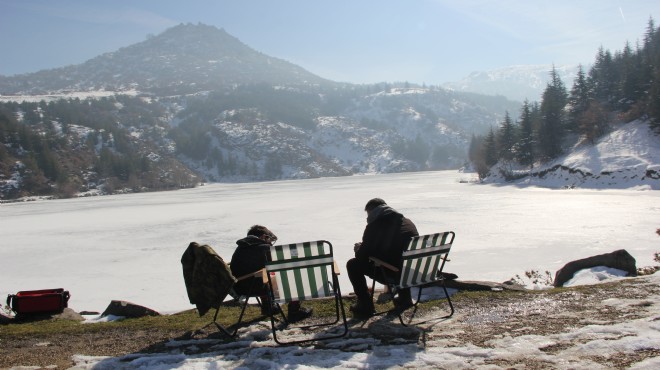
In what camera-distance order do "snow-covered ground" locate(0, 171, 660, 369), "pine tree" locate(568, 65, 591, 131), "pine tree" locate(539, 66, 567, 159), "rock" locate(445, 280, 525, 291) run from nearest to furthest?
"snow-covered ground" locate(0, 171, 660, 369) → "rock" locate(445, 280, 525, 291) → "pine tree" locate(539, 66, 567, 159) → "pine tree" locate(568, 65, 591, 131)

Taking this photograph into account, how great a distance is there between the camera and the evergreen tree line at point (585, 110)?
6825 centimetres

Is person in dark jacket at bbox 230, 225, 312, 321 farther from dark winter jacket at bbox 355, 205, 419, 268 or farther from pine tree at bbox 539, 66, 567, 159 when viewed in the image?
pine tree at bbox 539, 66, 567, 159

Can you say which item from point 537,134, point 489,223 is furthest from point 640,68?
point 489,223

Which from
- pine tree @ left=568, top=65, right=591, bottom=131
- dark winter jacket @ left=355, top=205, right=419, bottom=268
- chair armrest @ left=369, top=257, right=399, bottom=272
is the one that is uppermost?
pine tree @ left=568, top=65, right=591, bottom=131

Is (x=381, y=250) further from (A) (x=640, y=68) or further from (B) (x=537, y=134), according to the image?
(A) (x=640, y=68)

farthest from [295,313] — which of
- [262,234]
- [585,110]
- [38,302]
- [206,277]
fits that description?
[585,110]

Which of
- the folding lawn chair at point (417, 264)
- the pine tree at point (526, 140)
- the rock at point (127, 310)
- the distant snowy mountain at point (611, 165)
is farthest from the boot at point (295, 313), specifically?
the pine tree at point (526, 140)

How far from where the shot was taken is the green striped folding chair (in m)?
5.82

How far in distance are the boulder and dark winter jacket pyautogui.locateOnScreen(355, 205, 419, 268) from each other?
6.83 meters

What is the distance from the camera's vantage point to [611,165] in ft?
186

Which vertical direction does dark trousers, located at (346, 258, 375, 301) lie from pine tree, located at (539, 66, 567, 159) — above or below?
below

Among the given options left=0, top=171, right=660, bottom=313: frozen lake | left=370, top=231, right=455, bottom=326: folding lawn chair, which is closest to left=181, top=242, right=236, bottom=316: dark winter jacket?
left=370, top=231, right=455, bottom=326: folding lawn chair

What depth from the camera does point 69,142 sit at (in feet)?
574

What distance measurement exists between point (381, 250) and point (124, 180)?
16328cm
